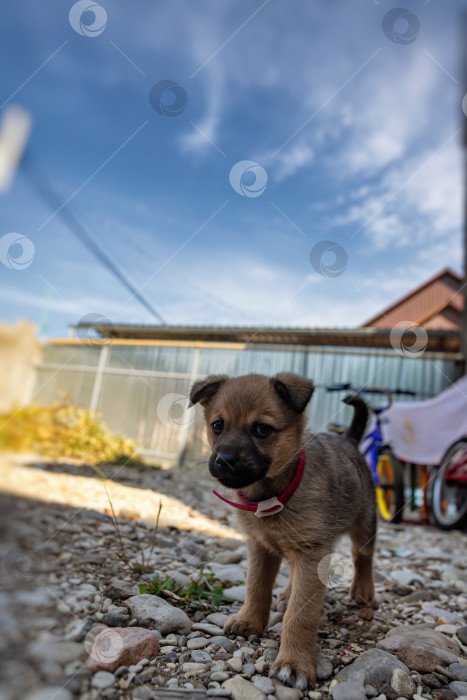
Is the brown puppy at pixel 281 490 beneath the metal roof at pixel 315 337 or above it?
beneath

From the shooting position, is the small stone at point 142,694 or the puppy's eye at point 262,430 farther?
the puppy's eye at point 262,430

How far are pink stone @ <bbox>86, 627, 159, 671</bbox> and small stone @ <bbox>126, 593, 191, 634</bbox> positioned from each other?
0.64 feet

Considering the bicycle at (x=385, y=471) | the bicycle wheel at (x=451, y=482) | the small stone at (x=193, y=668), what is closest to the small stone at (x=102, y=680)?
the small stone at (x=193, y=668)

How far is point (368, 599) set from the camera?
3.54 meters

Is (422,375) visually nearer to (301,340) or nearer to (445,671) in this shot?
(301,340)

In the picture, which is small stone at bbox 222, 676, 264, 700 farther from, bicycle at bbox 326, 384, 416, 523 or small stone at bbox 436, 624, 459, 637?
bicycle at bbox 326, 384, 416, 523

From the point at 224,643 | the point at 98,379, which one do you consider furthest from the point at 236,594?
the point at 98,379

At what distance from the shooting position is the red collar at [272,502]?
2615mm

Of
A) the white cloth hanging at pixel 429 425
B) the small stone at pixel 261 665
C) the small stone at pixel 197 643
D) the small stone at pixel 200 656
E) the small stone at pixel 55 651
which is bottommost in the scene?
the small stone at pixel 261 665

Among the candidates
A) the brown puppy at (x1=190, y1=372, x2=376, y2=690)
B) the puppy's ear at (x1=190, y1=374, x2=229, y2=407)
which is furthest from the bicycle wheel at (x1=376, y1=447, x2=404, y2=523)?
the puppy's ear at (x1=190, y1=374, x2=229, y2=407)

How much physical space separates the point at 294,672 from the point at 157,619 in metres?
0.78

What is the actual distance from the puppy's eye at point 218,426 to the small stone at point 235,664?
3.73 feet

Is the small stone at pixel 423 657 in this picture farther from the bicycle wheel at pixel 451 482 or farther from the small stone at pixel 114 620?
the bicycle wheel at pixel 451 482

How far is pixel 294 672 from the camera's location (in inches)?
89.8
